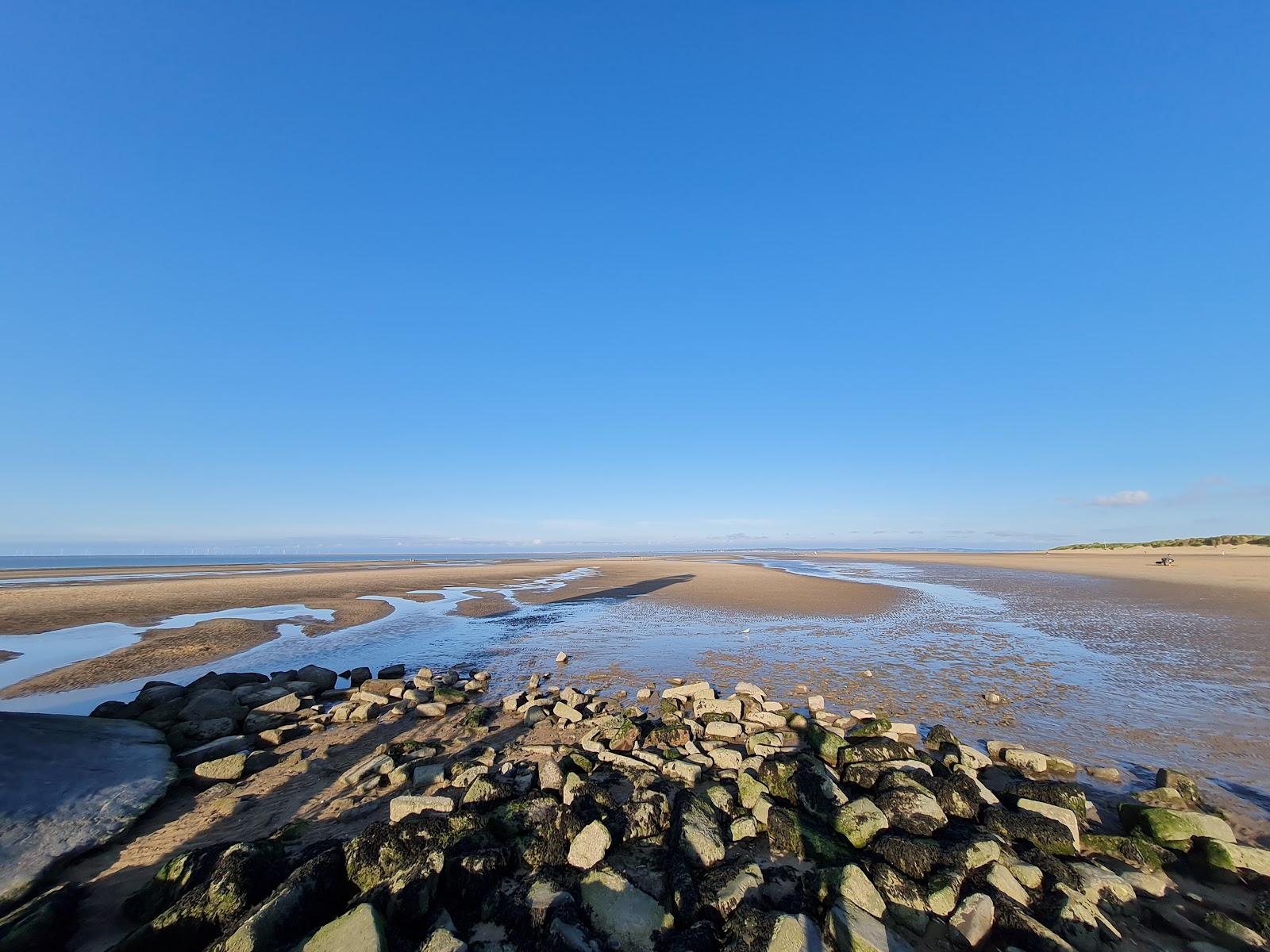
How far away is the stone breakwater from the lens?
4621 millimetres

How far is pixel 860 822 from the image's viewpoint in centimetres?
619

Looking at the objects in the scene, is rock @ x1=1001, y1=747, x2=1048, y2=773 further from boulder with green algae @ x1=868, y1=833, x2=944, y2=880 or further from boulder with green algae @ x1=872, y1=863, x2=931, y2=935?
boulder with green algae @ x1=872, y1=863, x2=931, y2=935

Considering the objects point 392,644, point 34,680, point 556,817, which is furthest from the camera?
point 392,644

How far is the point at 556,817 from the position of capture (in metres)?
6.11

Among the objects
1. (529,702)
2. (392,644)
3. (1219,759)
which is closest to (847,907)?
(529,702)

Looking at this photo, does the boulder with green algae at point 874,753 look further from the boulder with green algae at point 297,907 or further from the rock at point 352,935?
the boulder with green algae at point 297,907

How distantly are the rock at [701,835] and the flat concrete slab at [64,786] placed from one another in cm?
681

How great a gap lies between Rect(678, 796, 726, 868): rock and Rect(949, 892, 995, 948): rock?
2.21 m

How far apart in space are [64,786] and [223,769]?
1730 mm

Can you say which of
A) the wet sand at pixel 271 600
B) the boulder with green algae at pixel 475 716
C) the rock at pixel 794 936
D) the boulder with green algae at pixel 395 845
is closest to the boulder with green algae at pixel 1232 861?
the rock at pixel 794 936

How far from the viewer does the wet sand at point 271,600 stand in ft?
54.0

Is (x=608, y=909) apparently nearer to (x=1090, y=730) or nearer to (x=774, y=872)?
(x=774, y=872)

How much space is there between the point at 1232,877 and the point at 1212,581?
43094mm

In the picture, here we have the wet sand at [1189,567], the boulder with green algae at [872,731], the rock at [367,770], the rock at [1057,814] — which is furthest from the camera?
the wet sand at [1189,567]
